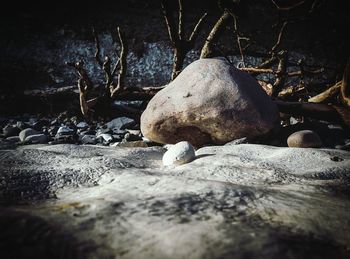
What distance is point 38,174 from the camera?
62.2 inches

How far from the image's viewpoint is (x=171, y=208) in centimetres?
112

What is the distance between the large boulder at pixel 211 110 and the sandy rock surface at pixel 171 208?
29.9 inches

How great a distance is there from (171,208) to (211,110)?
167cm

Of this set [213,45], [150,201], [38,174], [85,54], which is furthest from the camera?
[85,54]

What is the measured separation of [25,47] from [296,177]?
9.68m

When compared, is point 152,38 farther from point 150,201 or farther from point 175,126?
point 150,201

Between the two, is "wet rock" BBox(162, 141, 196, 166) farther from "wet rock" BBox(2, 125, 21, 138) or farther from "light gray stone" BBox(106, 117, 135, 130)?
"wet rock" BBox(2, 125, 21, 138)

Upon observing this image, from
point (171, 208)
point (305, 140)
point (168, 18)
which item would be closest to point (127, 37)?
point (168, 18)

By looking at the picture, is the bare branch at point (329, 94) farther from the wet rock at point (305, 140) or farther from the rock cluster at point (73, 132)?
the rock cluster at point (73, 132)

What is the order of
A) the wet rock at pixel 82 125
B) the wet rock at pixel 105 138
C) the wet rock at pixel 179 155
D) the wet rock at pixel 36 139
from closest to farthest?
the wet rock at pixel 179 155
the wet rock at pixel 36 139
the wet rock at pixel 105 138
the wet rock at pixel 82 125

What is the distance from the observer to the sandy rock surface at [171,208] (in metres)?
0.85

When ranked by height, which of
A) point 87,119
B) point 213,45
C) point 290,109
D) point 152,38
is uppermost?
point 152,38

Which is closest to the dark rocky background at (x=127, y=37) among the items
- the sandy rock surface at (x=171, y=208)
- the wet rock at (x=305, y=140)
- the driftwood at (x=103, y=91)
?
the driftwood at (x=103, y=91)

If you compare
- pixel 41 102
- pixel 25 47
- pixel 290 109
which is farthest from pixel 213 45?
pixel 25 47
